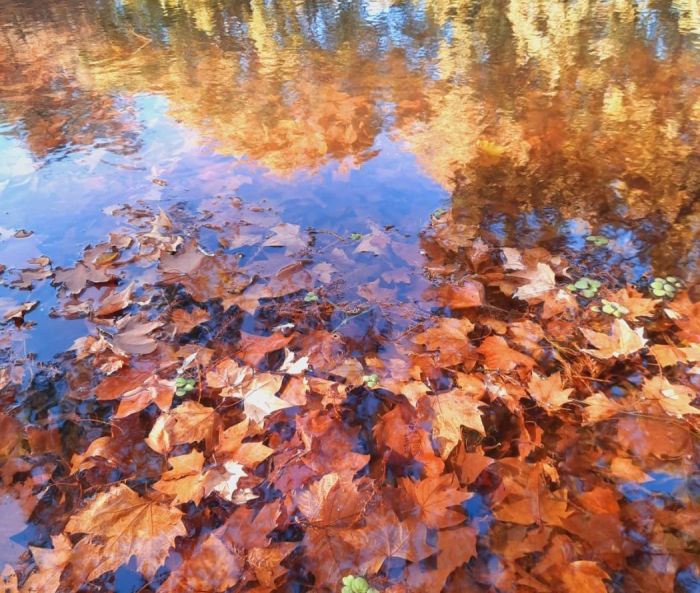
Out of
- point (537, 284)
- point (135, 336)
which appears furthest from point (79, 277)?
point (537, 284)

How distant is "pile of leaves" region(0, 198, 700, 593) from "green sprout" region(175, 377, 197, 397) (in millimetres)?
10

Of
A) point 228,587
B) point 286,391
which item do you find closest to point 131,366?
point 286,391

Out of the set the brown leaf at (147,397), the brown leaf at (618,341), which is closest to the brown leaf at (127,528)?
the brown leaf at (147,397)

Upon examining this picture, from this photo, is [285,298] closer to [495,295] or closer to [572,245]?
[495,295]

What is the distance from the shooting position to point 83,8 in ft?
28.5

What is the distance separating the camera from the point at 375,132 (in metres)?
3.76

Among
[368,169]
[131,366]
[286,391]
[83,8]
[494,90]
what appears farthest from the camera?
[83,8]

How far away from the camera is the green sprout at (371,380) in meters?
1.83

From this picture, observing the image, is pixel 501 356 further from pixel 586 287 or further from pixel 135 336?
pixel 135 336

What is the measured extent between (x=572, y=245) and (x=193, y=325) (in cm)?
198

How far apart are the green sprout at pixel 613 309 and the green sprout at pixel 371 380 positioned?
3.44 ft

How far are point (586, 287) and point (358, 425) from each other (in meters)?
1.28

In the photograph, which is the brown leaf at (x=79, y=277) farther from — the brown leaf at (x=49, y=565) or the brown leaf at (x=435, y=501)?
the brown leaf at (x=435, y=501)

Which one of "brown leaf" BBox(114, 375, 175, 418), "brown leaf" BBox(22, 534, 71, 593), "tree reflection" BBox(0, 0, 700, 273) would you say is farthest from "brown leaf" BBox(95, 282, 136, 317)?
"tree reflection" BBox(0, 0, 700, 273)
